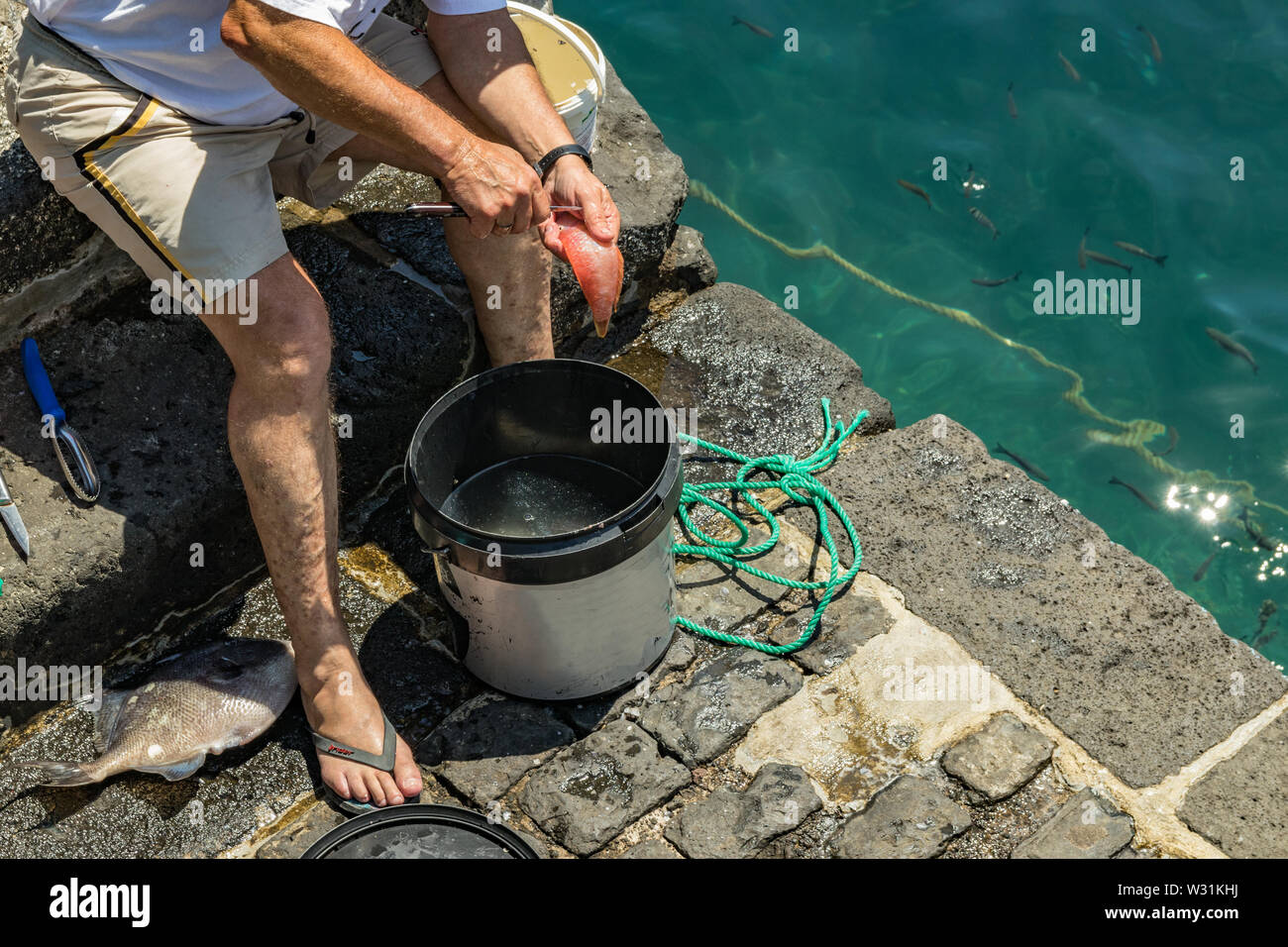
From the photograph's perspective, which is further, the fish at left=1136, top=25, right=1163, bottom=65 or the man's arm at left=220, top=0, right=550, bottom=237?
the fish at left=1136, top=25, right=1163, bottom=65

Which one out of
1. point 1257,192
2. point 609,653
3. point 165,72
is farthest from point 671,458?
point 1257,192

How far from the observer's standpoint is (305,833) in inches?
119

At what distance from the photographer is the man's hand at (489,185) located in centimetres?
293

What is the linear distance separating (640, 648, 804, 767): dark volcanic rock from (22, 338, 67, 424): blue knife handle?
6.31 ft

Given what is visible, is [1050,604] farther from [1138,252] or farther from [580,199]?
[1138,252]

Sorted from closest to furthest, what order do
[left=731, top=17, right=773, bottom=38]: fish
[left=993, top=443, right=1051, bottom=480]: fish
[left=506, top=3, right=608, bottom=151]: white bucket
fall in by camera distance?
[left=506, top=3, right=608, bottom=151]: white bucket
[left=993, top=443, right=1051, bottom=480]: fish
[left=731, top=17, right=773, bottom=38]: fish

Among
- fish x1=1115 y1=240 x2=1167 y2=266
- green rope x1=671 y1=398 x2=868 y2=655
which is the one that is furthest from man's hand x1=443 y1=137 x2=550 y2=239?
fish x1=1115 y1=240 x2=1167 y2=266

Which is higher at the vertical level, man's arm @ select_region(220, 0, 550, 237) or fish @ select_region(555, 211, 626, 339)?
man's arm @ select_region(220, 0, 550, 237)

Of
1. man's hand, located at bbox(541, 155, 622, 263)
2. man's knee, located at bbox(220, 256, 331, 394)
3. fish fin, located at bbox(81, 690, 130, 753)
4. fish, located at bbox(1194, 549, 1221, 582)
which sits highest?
man's hand, located at bbox(541, 155, 622, 263)

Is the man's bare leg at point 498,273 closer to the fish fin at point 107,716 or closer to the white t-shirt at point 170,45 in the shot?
the white t-shirt at point 170,45

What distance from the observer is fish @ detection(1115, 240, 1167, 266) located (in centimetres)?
627

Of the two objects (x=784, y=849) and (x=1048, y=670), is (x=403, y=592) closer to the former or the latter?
(x=784, y=849)

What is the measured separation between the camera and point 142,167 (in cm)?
289

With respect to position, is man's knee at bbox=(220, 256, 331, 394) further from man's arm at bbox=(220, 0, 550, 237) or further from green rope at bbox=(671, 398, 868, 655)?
green rope at bbox=(671, 398, 868, 655)
